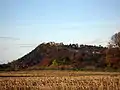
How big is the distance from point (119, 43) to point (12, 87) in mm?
64774

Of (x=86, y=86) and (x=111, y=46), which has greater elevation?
(x=111, y=46)

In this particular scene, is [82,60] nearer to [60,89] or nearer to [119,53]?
[119,53]

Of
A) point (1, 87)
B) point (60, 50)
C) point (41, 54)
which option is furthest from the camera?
point (41, 54)

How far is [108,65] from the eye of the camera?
86312 millimetres

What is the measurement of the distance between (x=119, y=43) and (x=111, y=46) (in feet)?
9.04

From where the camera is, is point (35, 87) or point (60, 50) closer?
point (35, 87)

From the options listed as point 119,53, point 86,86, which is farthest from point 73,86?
point 119,53

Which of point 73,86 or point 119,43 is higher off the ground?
point 119,43

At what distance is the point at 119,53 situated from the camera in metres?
84.1

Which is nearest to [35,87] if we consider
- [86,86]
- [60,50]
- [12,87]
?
[12,87]

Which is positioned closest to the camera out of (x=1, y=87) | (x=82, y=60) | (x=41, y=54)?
(x=1, y=87)

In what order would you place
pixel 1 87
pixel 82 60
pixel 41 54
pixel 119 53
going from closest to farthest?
1. pixel 1 87
2. pixel 119 53
3. pixel 82 60
4. pixel 41 54

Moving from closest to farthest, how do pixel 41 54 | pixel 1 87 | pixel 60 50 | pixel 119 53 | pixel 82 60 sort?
pixel 1 87
pixel 119 53
pixel 82 60
pixel 60 50
pixel 41 54

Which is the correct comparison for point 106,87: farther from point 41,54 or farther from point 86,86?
point 41,54
